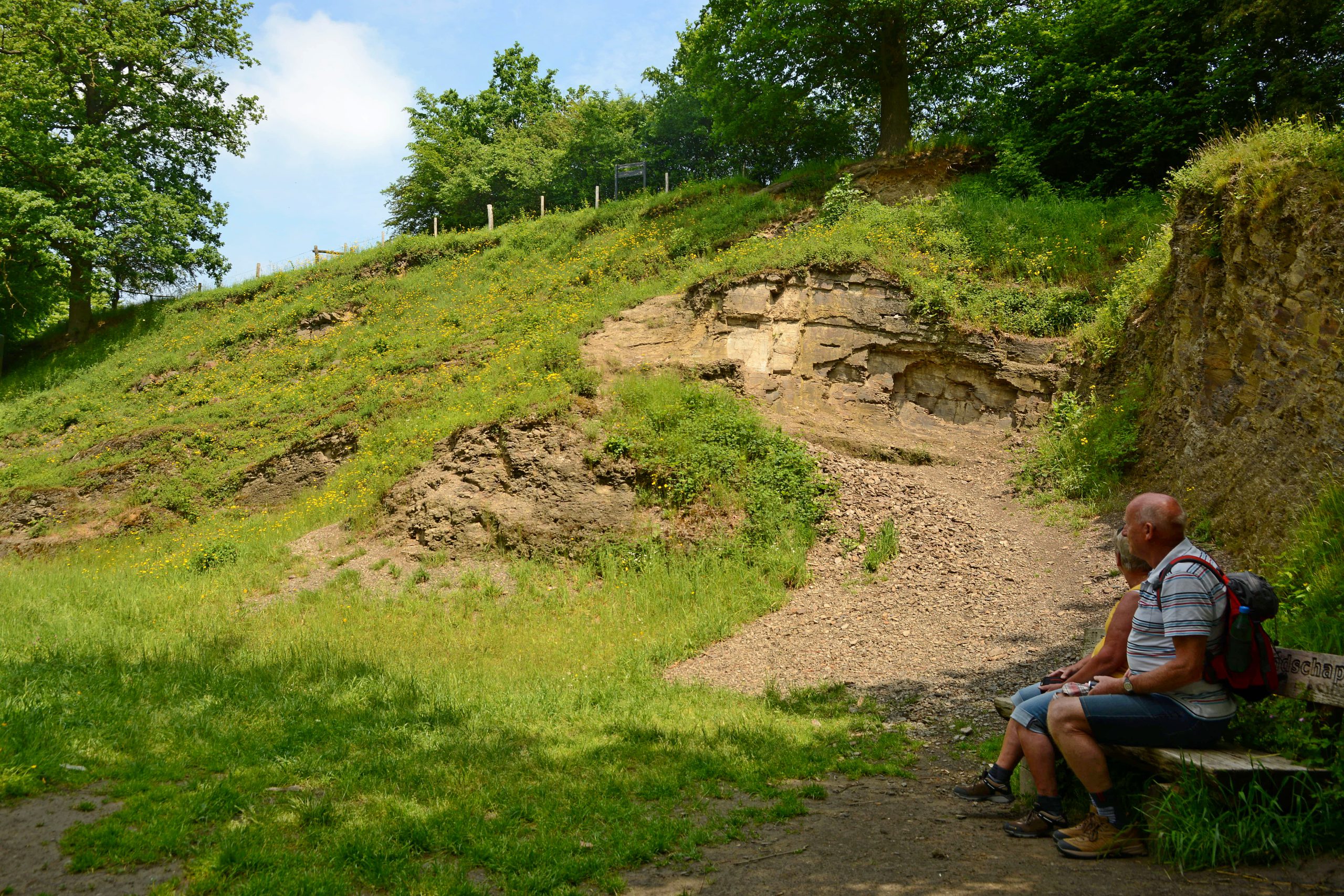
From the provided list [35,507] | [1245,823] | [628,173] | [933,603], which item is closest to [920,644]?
[933,603]

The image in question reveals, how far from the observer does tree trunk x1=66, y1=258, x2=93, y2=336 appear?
1067 inches

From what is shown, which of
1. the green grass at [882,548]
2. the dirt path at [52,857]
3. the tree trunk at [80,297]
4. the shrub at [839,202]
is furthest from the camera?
the tree trunk at [80,297]

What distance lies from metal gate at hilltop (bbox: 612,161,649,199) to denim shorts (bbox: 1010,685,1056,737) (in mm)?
28489

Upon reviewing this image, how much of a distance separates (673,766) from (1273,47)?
1853 cm

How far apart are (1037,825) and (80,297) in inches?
1348

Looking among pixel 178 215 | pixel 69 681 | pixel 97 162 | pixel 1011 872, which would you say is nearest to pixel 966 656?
pixel 1011 872

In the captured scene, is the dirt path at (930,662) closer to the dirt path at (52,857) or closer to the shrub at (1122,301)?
the shrub at (1122,301)

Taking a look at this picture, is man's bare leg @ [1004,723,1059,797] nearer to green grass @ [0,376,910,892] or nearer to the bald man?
the bald man

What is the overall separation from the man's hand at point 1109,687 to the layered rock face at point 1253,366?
5.06m

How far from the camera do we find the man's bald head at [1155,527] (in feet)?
12.7

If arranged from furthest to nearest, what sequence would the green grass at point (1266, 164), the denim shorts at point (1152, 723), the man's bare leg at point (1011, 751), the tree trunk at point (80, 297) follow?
the tree trunk at point (80, 297), the green grass at point (1266, 164), the man's bare leg at point (1011, 751), the denim shorts at point (1152, 723)

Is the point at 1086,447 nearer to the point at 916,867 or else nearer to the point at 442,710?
the point at 916,867

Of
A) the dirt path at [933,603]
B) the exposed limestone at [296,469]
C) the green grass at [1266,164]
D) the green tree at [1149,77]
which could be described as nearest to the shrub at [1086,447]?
the dirt path at [933,603]

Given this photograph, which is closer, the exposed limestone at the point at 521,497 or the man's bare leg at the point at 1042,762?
the man's bare leg at the point at 1042,762
